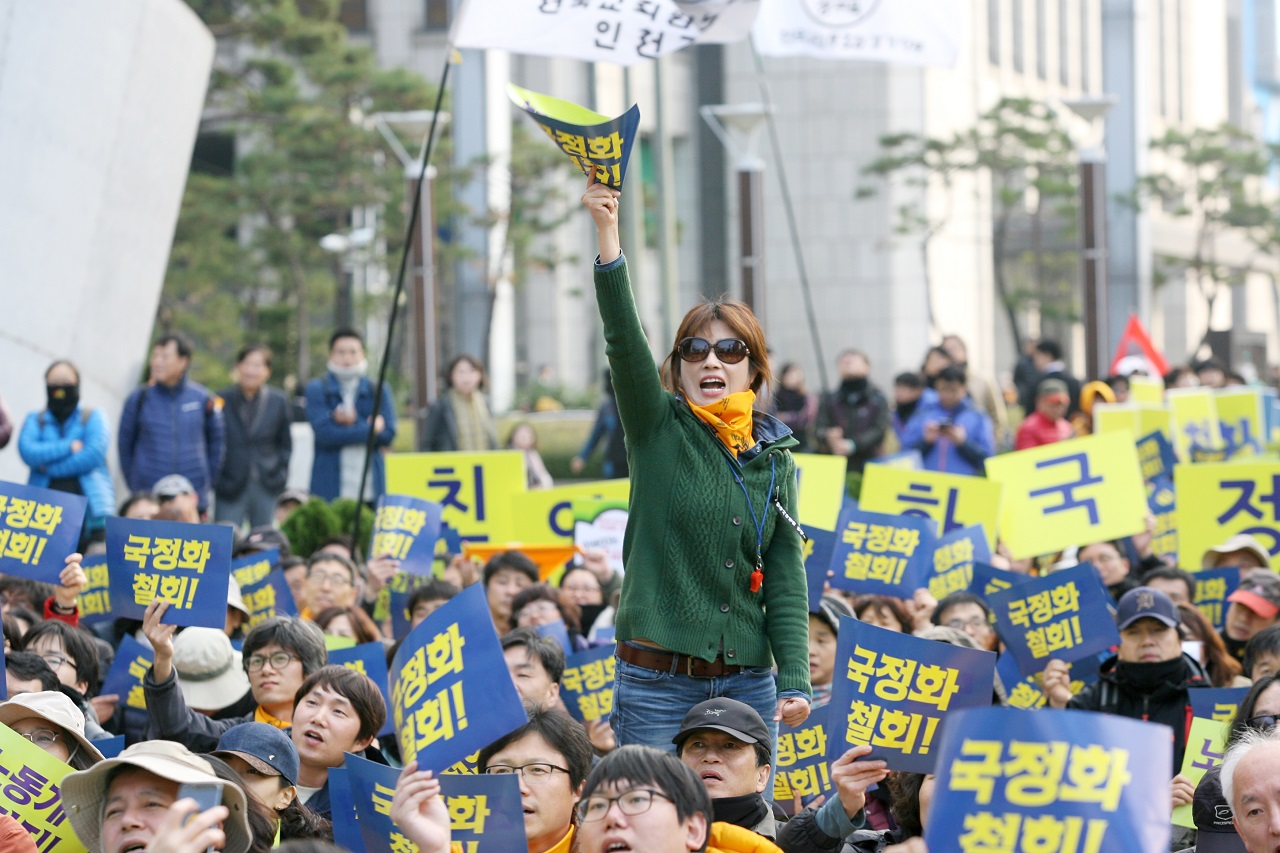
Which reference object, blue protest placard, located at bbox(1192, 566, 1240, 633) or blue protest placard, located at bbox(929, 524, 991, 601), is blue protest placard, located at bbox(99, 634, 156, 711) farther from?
blue protest placard, located at bbox(1192, 566, 1240, 633)

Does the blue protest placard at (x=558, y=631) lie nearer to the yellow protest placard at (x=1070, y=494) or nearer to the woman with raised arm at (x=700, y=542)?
the woman with raised arm at (x=700, y=542)

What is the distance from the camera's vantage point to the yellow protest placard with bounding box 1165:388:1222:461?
13633 mm

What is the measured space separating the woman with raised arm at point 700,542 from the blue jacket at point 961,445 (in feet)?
24.6

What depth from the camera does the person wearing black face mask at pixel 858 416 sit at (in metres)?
14.4

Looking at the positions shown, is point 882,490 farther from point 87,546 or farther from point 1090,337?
point 1090,337

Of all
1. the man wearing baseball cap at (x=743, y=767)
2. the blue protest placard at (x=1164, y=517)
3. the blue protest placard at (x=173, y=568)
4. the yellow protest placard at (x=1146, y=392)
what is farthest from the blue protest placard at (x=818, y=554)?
the yellow protest placard at (x=1146, y=392)

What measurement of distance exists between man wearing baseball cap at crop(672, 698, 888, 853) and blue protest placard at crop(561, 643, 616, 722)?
2.11 meters

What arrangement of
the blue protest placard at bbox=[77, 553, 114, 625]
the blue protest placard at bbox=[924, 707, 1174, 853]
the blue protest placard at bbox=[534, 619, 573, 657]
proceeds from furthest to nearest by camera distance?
1. the blue protest placard at bbox=[77, 553, 114, 625]
2. the blue protest placard at bbox=[534, 619, 573, 657]
3. the blue protest placard at bbox=[924, 707, 1174, 853]

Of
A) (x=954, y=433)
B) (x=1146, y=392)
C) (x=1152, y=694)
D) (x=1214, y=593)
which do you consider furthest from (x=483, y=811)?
(x=1146, y=392)

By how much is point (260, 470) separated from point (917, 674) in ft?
26.7

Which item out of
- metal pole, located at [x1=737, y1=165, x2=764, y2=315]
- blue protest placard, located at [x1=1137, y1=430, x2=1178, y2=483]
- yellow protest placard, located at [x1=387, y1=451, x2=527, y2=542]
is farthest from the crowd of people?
metal pole, located at [x1=737, y1=165, x2=764, y2=315]

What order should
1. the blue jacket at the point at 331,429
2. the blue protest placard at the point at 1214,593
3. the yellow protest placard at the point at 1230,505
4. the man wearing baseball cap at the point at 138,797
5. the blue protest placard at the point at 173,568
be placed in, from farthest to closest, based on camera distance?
the blue jacket at the point at 331,429 → the yellow protest placard at the point at 1230,505 → the blue protest placard at the point at 1214,593 → the blue protest placard at the point at 173,568 → the man wearing baseball cap at the point at 138,797

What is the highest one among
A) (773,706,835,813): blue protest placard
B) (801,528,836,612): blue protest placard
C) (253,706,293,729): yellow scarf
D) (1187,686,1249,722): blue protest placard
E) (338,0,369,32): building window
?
(338,0,369,32): building window

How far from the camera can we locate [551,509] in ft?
33.0
